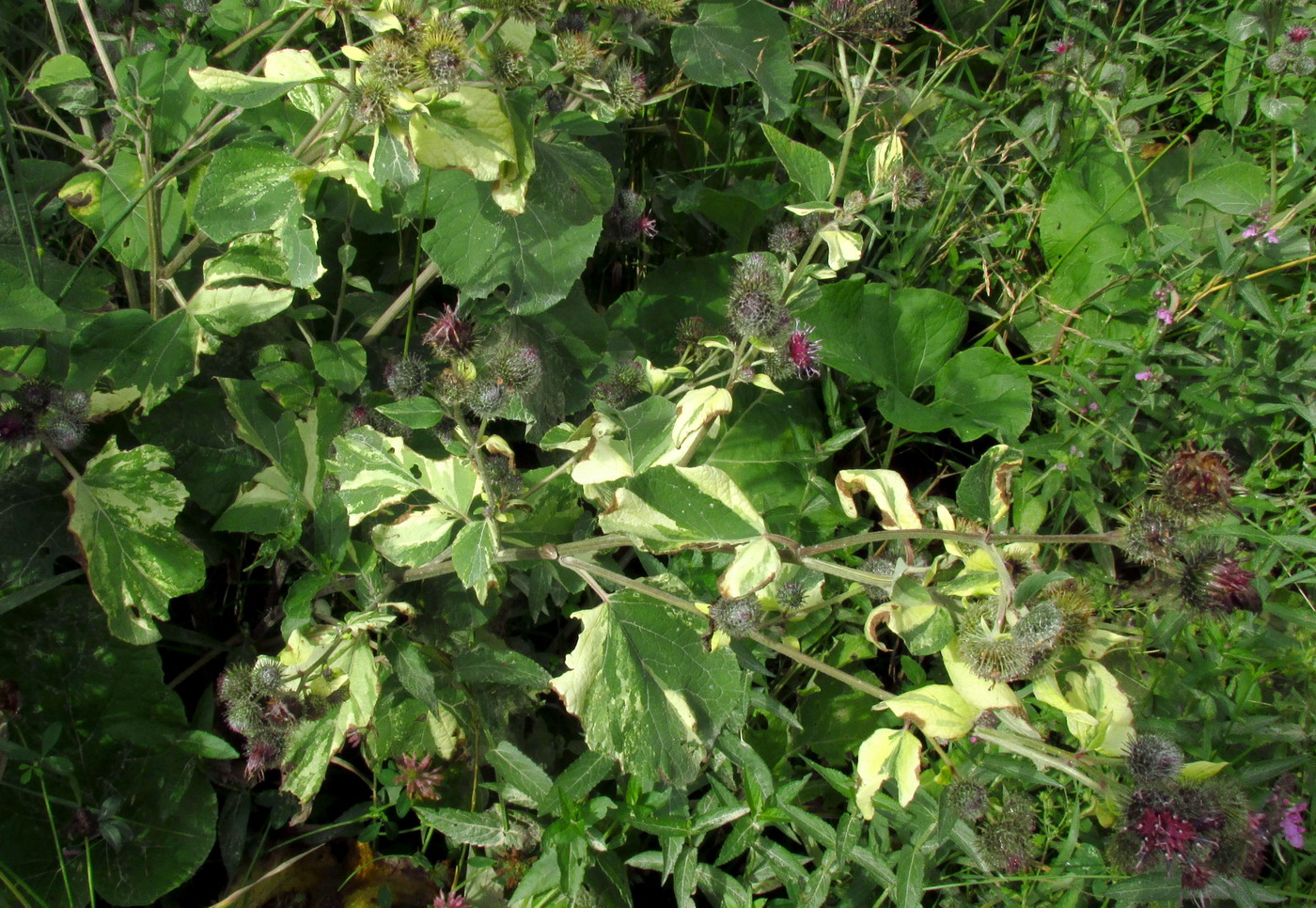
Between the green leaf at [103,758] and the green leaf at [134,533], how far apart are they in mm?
285

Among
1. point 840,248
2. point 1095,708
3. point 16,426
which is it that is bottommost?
point 1095,708

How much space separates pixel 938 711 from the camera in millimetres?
1593

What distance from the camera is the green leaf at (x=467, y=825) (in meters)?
2.05

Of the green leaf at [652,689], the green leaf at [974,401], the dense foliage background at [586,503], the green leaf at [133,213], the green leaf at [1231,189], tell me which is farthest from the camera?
the green leaf at [1231,189]

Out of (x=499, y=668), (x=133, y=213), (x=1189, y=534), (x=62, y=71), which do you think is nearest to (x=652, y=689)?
(x=499, y=668)

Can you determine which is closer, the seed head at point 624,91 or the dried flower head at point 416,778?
the seed head at point 624,91

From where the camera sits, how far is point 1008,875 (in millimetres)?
2057

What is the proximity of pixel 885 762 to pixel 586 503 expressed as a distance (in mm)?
1145

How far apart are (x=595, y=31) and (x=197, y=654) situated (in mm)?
1883

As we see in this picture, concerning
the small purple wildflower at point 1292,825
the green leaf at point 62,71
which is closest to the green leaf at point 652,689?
the small purple wildflower at point 1292,825

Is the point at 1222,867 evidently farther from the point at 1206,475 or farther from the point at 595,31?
the point at 595,31

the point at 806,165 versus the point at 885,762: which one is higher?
the point at 806,165

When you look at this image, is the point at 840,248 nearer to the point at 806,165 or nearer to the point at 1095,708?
the point at 806,165

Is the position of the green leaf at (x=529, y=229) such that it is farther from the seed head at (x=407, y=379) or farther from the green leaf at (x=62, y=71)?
the green leaf at (x=62, y=71)
